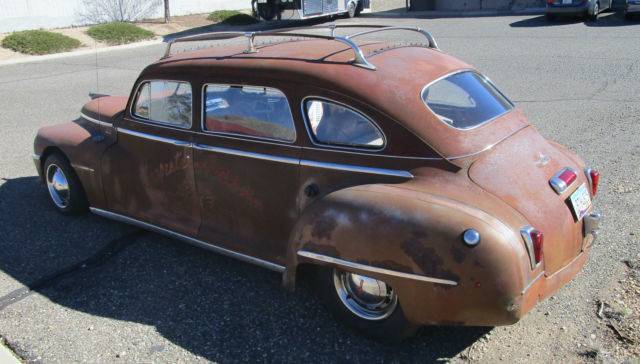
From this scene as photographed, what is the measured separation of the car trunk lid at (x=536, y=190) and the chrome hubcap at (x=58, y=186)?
3780 millimetres

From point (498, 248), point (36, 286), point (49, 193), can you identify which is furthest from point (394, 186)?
point (49, 193)

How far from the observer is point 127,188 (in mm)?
4750

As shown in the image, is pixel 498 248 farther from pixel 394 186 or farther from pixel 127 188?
pixel 127 188

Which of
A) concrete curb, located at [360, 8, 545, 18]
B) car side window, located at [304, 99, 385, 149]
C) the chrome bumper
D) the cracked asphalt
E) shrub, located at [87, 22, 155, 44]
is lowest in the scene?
the cracked asphalt

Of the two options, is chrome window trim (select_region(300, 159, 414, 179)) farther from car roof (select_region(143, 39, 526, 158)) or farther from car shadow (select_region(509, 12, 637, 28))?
car shadow (select_region(509, 12, 637, 28))

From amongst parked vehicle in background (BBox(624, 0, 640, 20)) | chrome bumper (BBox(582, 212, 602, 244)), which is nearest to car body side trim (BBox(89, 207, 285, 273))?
chrome bumper (BBox(582, 212, 602, 244))

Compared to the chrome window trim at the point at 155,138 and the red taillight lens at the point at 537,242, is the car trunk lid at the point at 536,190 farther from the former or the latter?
the chrome window trim at the point at 155,138

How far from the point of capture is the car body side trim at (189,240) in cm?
393

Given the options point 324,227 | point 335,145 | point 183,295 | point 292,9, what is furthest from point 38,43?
point 324,227

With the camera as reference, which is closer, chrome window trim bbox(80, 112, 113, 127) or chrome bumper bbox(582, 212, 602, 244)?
chrome bumper bbox(582, 212, 602, 244)

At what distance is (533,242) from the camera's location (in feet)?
9.93

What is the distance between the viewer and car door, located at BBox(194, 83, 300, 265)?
12.5ft

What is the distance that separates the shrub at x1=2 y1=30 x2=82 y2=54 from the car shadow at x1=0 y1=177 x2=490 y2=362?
13.6 metres

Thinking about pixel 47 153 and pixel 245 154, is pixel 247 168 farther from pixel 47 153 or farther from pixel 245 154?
pixel 47 153
